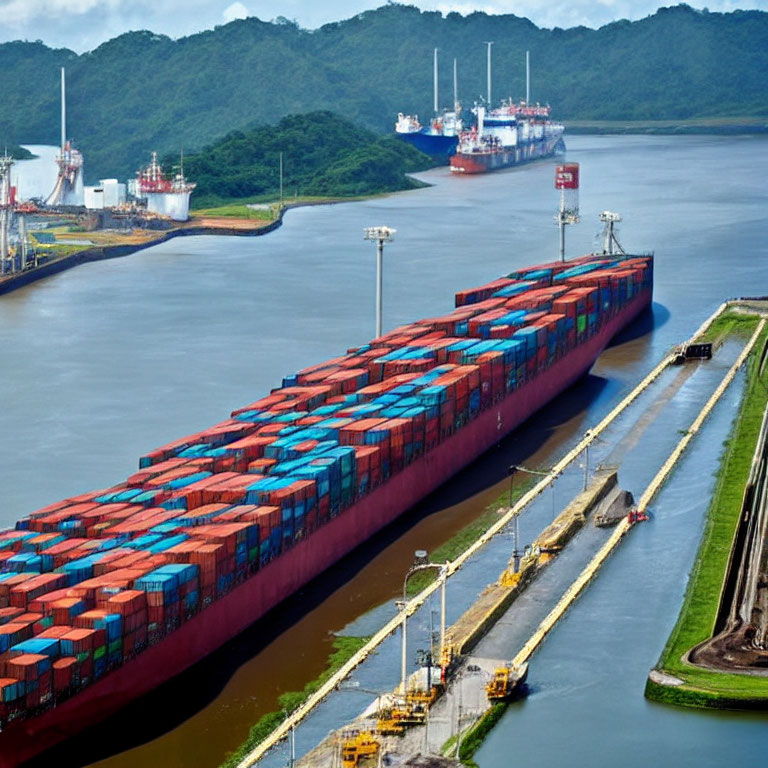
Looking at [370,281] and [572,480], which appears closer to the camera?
[572,480]

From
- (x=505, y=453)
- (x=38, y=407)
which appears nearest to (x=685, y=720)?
(x=505, y=453)

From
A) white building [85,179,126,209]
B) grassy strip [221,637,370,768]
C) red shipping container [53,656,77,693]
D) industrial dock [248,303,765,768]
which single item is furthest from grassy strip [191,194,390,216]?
red shipping container [53,656,77,693]

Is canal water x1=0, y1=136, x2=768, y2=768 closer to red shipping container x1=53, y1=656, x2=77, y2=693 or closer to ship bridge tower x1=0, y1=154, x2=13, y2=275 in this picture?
red shipping container x1=53, y1=656, x2=77, y2=693

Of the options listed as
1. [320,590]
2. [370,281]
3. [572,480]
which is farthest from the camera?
[370,281]

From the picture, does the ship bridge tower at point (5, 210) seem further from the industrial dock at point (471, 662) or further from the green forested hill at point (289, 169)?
the industrial dock at point (471, 662)

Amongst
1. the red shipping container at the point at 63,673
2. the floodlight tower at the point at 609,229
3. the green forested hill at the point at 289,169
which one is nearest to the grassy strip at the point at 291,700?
the red shipping container at the point at 63,673

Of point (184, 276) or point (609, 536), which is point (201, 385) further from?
point (184, 276)

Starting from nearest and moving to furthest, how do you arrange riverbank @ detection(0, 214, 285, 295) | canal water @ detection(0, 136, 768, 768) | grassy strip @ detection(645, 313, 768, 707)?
grassy strip @ detection(645, 313, 768, 707)
canal water @ detection(0, 136, 768, 768)
riverbank @ detection(0, 214, 285, 295)
